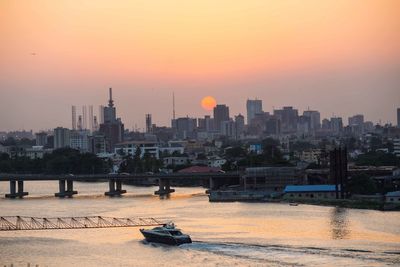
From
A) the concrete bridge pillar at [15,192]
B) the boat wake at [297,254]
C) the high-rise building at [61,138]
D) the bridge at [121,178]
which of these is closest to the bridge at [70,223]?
the boat wake at [297,254]

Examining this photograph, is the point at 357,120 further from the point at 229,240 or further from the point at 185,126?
the point at 229,240

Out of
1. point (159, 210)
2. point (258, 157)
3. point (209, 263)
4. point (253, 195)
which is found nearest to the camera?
point (209, 263)

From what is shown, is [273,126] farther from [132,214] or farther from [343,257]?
[343,257]

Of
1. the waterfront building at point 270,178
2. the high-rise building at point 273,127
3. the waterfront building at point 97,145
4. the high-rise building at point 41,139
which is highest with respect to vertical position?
the high-rise building at point 273,127

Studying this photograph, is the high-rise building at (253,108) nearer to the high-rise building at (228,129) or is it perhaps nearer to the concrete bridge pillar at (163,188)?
the high-rise building at (228,129)

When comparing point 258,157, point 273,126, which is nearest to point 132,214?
point 258,157

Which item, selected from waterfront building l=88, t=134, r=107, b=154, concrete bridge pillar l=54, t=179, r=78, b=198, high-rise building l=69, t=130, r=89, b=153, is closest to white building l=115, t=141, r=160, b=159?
waterfront building l=88, t=134, r=107, b=154

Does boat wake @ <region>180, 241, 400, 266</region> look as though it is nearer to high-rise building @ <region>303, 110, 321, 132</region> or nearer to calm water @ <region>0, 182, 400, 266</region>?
calm water @ <region>0, 182, 400, 266</region>
